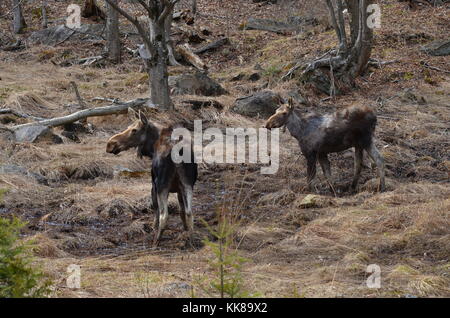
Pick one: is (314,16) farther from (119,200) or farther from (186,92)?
(119,200)

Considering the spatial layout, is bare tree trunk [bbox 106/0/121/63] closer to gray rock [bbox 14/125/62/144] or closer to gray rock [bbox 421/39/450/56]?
gray rock [bbox 14/125/62/144]

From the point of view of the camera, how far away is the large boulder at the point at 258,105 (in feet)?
51.1

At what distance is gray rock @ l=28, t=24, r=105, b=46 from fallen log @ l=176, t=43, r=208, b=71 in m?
4.70

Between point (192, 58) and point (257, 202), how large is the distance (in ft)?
39.0

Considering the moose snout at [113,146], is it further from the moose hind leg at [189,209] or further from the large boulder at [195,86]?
the large boulder at [195,86]

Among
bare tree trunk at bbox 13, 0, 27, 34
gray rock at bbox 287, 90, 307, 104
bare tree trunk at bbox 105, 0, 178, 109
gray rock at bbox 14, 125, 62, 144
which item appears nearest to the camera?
gray rock at bbox 14, 125, 62, 144

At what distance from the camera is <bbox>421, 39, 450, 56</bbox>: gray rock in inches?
792

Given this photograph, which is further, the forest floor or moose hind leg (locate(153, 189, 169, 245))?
moose hind leg (locate(153, 189, 169, 245))

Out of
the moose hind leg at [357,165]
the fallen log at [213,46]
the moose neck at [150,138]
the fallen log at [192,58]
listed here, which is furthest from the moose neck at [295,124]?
the fallen log at [213,46]

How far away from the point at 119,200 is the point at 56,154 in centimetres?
290

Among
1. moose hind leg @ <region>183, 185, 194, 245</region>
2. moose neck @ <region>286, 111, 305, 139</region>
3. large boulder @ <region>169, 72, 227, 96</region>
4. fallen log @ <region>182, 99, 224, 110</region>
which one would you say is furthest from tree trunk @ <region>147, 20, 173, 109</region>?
moose hind leg @ <region>183, 185, 194, 245</region>

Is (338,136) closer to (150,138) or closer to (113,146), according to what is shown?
(150,138)
